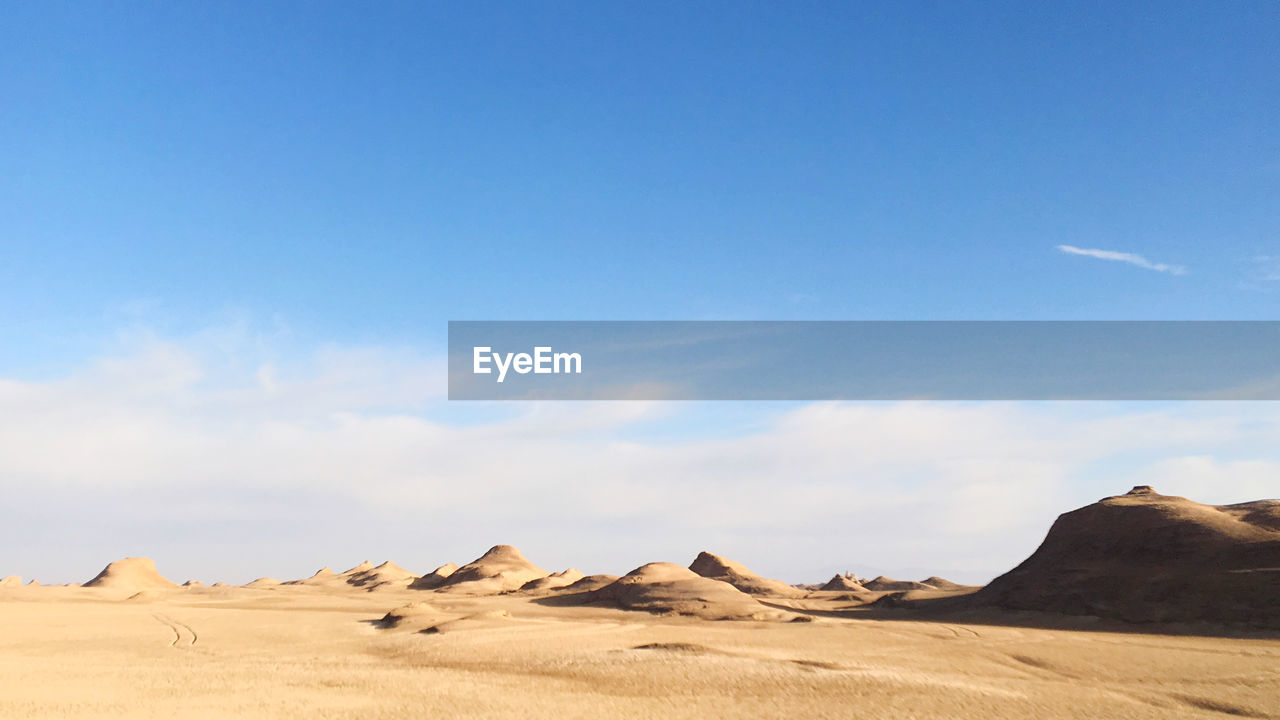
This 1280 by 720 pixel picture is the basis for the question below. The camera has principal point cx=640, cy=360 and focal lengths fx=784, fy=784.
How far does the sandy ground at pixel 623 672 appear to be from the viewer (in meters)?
19.3

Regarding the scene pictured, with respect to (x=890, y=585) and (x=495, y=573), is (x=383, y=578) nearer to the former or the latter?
(x=495, y=573)

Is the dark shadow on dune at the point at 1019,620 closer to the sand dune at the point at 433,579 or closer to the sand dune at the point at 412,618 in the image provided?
the sand dune at the point at 412,618

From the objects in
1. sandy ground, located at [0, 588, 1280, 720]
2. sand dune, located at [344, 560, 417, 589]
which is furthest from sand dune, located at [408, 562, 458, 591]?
sandy ground, located at [0, 588, 1280, 720]

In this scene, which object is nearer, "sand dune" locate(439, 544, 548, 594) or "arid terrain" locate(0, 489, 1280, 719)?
"arid terrain" locate(0, 489, 1280, 719)

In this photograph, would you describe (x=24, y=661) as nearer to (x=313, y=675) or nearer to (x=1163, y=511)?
(x=313, y=675)

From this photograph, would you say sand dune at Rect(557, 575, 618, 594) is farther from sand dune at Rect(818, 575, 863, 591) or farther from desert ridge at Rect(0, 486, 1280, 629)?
sand dune at Rect(818, 575, 863, 591)

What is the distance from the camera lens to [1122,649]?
32.4m

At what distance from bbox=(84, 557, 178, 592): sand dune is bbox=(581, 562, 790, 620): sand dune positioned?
81389 millimetres

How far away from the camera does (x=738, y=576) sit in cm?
9919

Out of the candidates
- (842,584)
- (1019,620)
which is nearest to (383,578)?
(842,584)

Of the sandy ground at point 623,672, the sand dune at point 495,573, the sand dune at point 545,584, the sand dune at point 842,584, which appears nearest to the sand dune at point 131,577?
the sand dune at point 495,573

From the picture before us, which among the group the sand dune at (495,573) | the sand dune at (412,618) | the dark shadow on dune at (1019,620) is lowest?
the dark shadow on dune at (1019,620)

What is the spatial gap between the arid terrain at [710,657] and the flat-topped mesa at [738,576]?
33.3 meters

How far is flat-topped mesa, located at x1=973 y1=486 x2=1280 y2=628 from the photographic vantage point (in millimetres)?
42812
